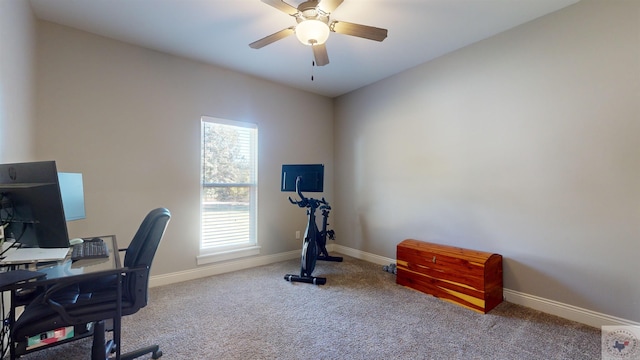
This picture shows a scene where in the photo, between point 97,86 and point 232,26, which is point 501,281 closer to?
point 232,26

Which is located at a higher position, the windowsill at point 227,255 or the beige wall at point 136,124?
the beige wall at point 136,124

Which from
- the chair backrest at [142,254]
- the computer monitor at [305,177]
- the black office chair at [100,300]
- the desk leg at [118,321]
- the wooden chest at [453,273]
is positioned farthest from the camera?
the computer monitor at [305,177]

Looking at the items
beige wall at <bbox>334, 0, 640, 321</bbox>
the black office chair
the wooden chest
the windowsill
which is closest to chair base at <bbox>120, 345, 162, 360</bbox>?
the black office chair

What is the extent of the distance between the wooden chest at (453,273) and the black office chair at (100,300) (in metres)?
2.50

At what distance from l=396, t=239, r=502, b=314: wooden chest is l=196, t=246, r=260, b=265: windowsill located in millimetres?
1959

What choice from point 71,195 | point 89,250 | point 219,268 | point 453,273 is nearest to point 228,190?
point 219,268

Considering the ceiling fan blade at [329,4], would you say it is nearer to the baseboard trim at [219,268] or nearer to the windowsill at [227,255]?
the windowsill at [227,255]

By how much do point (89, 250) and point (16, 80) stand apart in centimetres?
137

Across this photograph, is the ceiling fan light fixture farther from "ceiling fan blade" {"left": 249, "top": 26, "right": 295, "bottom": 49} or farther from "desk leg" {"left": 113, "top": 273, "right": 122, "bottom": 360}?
"desk leg" {"left": 113, "top": 273, "right": 122, "bottom": 360}

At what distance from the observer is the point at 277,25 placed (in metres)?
2.65

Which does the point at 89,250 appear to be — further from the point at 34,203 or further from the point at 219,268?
the point at 219,268

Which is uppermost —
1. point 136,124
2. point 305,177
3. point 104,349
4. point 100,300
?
point 136,124

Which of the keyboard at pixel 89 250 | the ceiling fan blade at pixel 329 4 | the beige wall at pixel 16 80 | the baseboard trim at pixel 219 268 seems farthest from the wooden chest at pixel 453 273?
the beige wall at pixel 16 80

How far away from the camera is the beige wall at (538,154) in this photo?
2168mm
